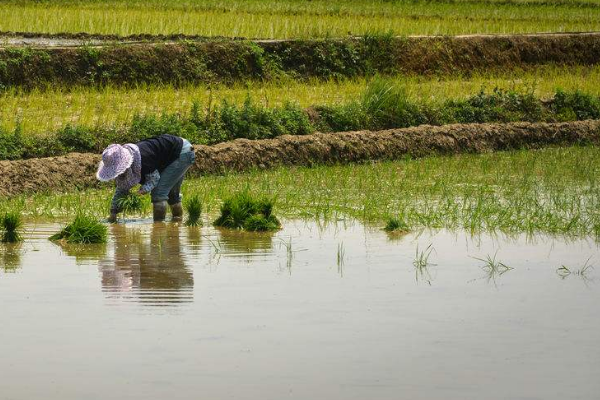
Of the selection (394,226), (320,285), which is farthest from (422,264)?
(394,226)

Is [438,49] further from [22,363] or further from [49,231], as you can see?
[22,363]

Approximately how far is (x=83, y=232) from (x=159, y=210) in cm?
94

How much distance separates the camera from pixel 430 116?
45.7ft

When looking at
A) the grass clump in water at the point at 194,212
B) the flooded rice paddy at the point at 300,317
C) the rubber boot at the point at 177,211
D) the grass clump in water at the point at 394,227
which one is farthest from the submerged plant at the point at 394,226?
the rubber boot at the point at 177,211

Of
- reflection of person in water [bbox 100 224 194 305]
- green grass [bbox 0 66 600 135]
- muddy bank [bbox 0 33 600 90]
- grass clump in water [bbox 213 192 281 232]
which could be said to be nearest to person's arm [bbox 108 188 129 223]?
reflection of person in water [bbox 100 224 194 305]

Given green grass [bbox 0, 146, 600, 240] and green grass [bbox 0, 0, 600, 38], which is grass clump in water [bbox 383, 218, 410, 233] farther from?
green grass [bbox 0, 0, 600, 38]

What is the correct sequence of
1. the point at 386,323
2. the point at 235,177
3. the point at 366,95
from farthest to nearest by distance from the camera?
1. the point at 366,95
2. the point at 235,177
3. the point at 386,323

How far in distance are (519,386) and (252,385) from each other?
1.04 m

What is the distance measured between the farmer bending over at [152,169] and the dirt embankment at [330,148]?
1702mm

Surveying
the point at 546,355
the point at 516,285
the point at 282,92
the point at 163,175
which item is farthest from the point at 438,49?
the point at 546,355

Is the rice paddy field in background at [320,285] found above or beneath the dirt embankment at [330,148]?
beneath

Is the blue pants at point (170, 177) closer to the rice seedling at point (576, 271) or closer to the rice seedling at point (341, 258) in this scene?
the rice seedling at point (341, 258)

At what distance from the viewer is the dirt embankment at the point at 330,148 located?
378 inches

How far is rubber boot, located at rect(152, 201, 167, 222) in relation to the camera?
816 cm
